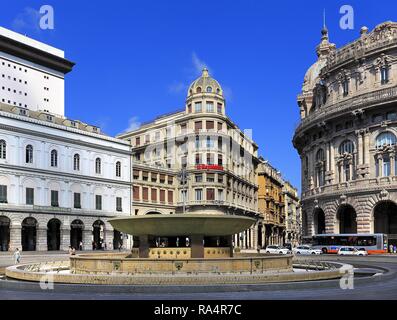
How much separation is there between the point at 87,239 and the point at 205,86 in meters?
33.9

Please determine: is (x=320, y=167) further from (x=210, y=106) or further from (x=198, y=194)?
(x=210, y=106)

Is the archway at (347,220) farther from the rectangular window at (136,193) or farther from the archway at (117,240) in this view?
the rectangular window at (136,193)

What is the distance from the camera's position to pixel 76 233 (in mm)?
70312

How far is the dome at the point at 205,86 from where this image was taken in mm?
91562

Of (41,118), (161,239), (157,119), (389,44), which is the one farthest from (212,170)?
(161,239)

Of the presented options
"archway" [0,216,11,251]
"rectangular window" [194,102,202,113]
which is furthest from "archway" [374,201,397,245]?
"archway" [0,216,11,251]

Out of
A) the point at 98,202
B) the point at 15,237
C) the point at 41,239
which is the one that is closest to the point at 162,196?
the point at 98,202

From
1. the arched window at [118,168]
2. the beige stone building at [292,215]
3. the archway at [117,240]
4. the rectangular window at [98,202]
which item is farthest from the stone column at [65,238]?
the beige stone building at [292,215]

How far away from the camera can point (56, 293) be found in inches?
716

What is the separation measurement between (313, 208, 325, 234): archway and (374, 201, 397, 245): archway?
321 inches

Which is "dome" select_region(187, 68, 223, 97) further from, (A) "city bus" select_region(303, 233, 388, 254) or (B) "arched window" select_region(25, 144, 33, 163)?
(A) "city bus" select_region(303, 233, 388, 254)

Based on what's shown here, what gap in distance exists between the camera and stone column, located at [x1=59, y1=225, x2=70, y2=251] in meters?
66.8

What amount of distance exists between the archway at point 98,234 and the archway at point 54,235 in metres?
5.12
